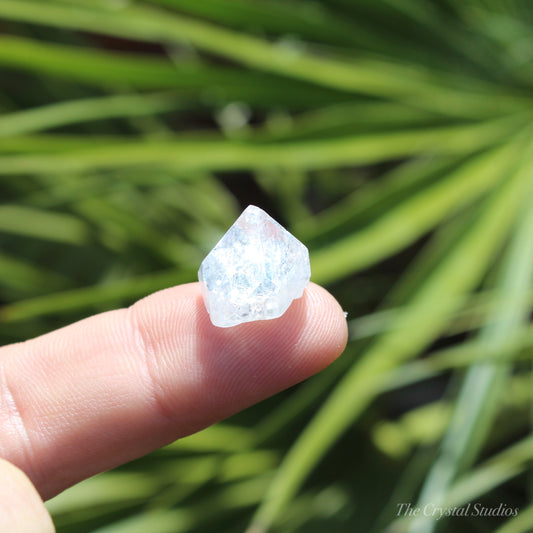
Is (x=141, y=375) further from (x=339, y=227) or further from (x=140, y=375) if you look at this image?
(x=339, y=227)

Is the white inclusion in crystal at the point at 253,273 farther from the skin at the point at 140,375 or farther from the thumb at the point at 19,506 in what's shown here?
the thumb at the point at 19,506

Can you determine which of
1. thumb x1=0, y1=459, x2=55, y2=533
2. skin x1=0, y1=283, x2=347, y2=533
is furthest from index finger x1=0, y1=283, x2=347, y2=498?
thumb x1=0, y1=459, x2=55, y2=533

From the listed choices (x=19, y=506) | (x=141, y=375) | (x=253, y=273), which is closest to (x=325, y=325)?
(x=253, y=273)

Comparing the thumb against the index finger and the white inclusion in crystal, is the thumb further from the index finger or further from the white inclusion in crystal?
the white inclusion in crystal

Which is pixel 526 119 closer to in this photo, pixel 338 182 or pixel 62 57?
pixel 338 182

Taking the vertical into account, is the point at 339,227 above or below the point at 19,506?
above

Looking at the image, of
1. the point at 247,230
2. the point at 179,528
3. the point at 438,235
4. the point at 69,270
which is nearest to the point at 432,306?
the point at 438,235
